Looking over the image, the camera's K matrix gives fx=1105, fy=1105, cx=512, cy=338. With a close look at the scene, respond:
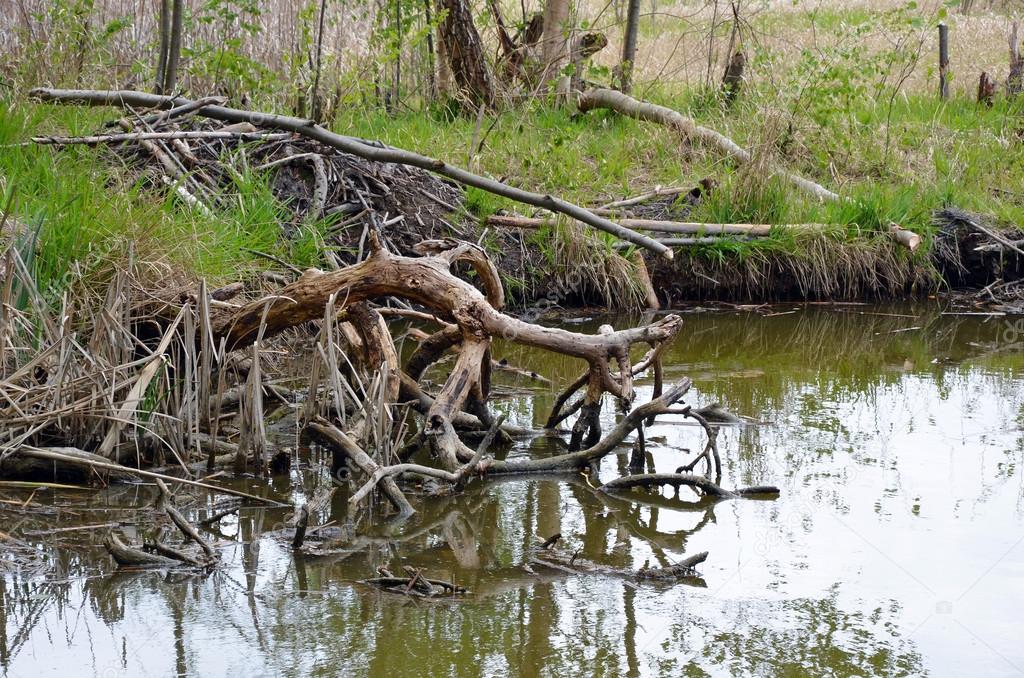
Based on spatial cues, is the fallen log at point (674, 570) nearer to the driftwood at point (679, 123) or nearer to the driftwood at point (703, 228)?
the driftwood at point (703, 228)

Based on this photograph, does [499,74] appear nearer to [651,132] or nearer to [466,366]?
[651,132]

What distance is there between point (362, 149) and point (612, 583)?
→ 9.07 ft

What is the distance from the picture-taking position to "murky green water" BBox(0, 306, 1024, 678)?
105 inches

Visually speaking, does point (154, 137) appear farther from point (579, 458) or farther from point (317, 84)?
point (579, 458)

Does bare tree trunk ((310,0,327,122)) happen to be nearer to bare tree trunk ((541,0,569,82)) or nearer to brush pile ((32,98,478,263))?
brush pile ((32,98,478,263))

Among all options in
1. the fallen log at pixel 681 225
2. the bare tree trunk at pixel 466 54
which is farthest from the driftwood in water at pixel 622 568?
the bare tree trunk at pixel 466 54

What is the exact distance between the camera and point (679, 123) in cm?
888

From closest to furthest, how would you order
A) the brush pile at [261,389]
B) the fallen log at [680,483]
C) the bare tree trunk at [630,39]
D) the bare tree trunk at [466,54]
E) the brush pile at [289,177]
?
the brush pile at [261,389] → the fallen log at [680,483] → the brush pile at [289,177] → the bare tree trunk at [466,54] → the bare tree trunk at [630,39]

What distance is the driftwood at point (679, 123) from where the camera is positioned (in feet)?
26.6

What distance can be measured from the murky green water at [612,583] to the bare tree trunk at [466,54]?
18.7 ft

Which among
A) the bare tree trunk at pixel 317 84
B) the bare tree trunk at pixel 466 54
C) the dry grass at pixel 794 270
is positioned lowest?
the dry grass at pixel 794 270

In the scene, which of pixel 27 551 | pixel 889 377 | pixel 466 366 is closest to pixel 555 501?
pixel 466 366

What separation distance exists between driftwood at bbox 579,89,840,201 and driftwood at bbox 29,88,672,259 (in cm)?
316

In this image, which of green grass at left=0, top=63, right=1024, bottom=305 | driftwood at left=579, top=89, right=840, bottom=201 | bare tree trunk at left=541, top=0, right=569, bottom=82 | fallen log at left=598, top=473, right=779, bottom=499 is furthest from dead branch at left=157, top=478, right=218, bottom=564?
bare tree trunk at left=541, top=0, right=569, bottom=82
